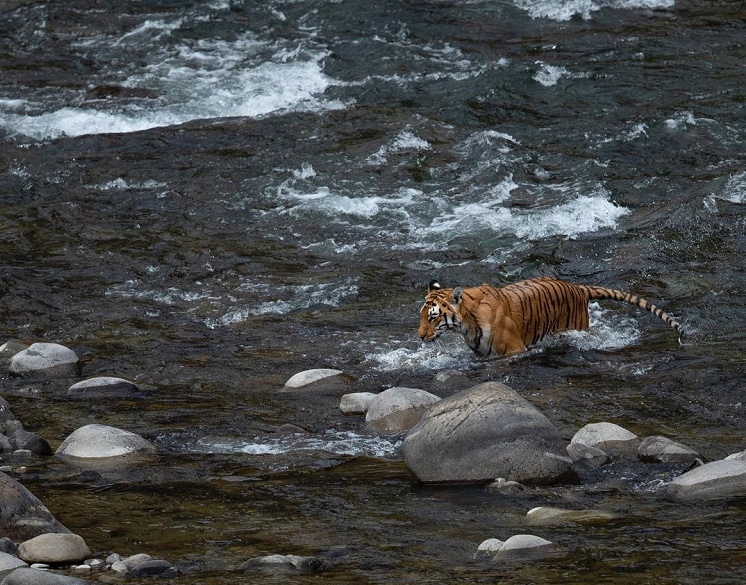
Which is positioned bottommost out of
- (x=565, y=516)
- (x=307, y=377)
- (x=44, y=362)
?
(x=44, y=362)

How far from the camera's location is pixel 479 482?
6.07 m

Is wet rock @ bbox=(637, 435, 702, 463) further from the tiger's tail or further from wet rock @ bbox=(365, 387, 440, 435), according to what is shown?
the tiger's tail

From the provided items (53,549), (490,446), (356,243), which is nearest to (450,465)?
(490,446)

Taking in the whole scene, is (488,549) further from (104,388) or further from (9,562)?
(104,388)

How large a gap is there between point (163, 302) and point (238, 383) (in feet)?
7.09

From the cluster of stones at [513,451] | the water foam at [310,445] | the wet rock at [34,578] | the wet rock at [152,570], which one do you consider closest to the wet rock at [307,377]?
the water foam at [310,445]

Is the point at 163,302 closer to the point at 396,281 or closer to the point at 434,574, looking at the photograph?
the point at 396,281

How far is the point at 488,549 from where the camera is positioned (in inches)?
195

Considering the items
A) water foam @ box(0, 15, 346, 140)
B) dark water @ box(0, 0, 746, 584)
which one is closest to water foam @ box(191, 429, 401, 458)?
dark water @ box(0, 0, 746, 584)

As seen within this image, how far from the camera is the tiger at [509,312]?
8.78 meters

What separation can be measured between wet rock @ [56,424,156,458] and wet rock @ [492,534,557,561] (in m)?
2.51

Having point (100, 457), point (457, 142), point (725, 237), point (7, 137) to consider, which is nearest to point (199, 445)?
point (100, 457)

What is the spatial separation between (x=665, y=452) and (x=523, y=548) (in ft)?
5.53

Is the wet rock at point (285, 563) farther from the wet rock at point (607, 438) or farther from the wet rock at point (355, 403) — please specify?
the wet rock at point (355, 403)
